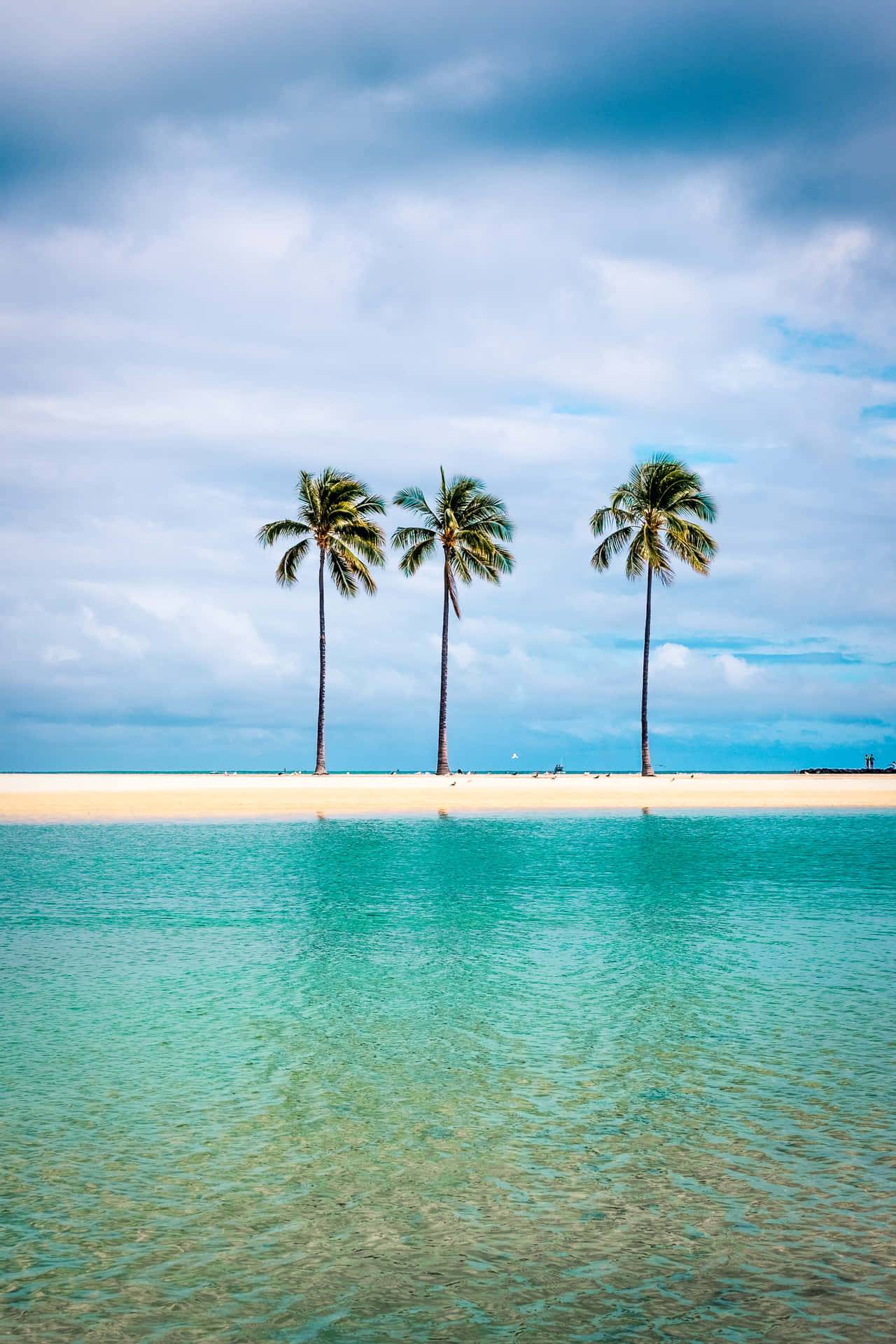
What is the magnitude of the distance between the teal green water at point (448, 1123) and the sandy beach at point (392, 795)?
23.2 meters

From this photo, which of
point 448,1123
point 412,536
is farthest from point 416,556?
point 448,1123

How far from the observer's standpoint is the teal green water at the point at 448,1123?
5.52 metres

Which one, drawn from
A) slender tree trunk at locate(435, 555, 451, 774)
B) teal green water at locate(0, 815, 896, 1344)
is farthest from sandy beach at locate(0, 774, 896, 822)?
teal green water at locate(0, 815, 896, 1344)

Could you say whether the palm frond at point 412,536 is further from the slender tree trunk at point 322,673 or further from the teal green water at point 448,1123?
the teal green water at point 448,1123

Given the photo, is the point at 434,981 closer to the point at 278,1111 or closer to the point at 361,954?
the point at 361,954

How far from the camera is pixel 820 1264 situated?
580 cm

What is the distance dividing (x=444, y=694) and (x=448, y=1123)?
47922mm

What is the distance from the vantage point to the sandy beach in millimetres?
41375

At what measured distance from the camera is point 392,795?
155 feet

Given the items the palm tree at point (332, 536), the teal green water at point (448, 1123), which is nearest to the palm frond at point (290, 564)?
the palm tree at point (332, 536)

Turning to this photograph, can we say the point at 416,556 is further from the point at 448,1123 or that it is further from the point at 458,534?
the point at 448,1123

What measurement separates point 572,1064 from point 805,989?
4043 millimetres

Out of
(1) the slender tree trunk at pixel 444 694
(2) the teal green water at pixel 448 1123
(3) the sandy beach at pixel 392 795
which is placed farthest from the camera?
(1) the slender tree trunk at pixel 444 694

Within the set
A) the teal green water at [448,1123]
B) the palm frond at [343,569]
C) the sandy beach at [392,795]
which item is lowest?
the teal green water at [448,1123]
